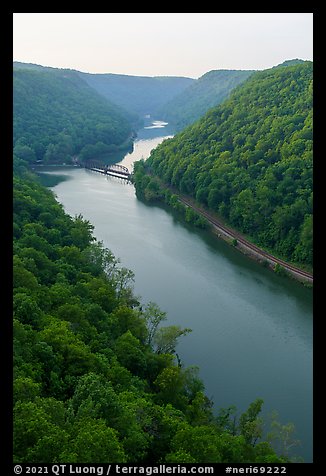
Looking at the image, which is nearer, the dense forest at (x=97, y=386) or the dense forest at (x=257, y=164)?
the dense forest at (x=97, y=386)

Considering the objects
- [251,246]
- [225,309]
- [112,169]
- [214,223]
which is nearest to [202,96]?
[112,169]

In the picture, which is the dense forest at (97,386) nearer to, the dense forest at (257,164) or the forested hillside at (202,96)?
the dense forest at (257,164)

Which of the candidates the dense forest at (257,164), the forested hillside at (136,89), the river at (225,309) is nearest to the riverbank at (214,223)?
the dense forest at (257,164)

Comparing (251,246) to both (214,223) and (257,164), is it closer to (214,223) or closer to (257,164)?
(214,223)

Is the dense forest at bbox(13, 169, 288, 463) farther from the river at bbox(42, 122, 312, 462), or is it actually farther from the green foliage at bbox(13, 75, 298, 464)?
the river at bbox(42, 122, 312, 462)

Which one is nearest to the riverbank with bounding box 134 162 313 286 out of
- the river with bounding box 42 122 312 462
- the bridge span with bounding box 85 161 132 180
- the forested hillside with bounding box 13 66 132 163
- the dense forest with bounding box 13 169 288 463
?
the river with bounding box 42 122 312 462
